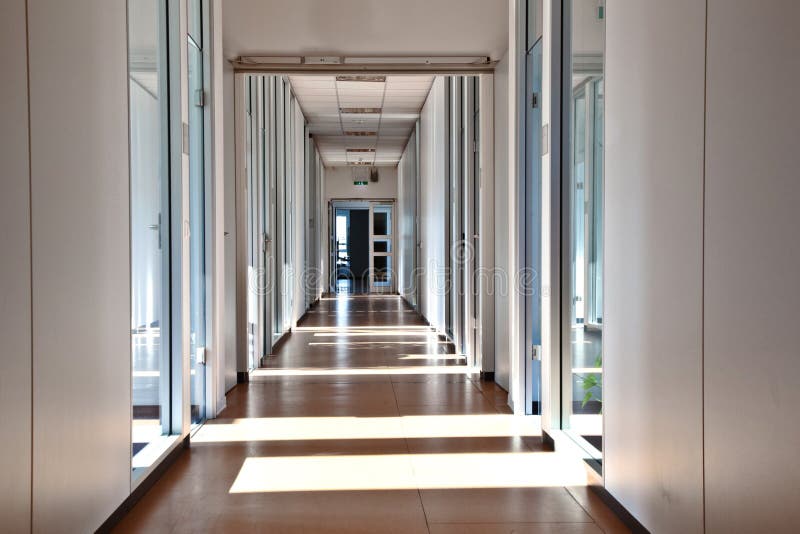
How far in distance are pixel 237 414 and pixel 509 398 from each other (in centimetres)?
191

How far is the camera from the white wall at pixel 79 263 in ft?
7.32

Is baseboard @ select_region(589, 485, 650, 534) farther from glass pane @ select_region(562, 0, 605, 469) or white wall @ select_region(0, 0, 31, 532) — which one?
white wall @ select_region(0, 0, 31, 532)

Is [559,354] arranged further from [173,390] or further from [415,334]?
[415,334]

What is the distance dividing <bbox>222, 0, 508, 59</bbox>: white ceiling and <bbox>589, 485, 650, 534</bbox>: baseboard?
330 centimetres

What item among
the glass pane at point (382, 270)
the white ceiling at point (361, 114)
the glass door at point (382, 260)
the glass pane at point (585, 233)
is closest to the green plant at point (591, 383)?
the glass pane at point (585, 233)

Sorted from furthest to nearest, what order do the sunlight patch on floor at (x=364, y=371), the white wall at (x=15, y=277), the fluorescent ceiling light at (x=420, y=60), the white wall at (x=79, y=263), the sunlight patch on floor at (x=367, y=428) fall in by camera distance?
the sunlight patch on floor at (x=364, y=371), the fluorescent ceiling light at (x=420, y=60), the sunlight patch on floor at (x=367, y=428), the white wall at (x=79, y=263), the white wall at (x=15, y=277)

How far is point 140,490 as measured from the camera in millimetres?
3336

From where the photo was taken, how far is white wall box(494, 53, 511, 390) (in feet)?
20.4

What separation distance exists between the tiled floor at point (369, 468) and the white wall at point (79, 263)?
0.48 m

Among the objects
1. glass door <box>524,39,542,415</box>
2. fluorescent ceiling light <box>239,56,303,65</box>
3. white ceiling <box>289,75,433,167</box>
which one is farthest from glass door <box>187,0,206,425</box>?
white ceiling <box>289,75,433,167</box>

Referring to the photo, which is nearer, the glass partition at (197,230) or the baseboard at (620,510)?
the baseboard at (620,510)

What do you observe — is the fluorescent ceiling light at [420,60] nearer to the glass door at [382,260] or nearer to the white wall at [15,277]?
the white wall at [15,277]

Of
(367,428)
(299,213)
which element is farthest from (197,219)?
(299,213)

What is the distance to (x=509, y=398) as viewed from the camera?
5.61 meters
